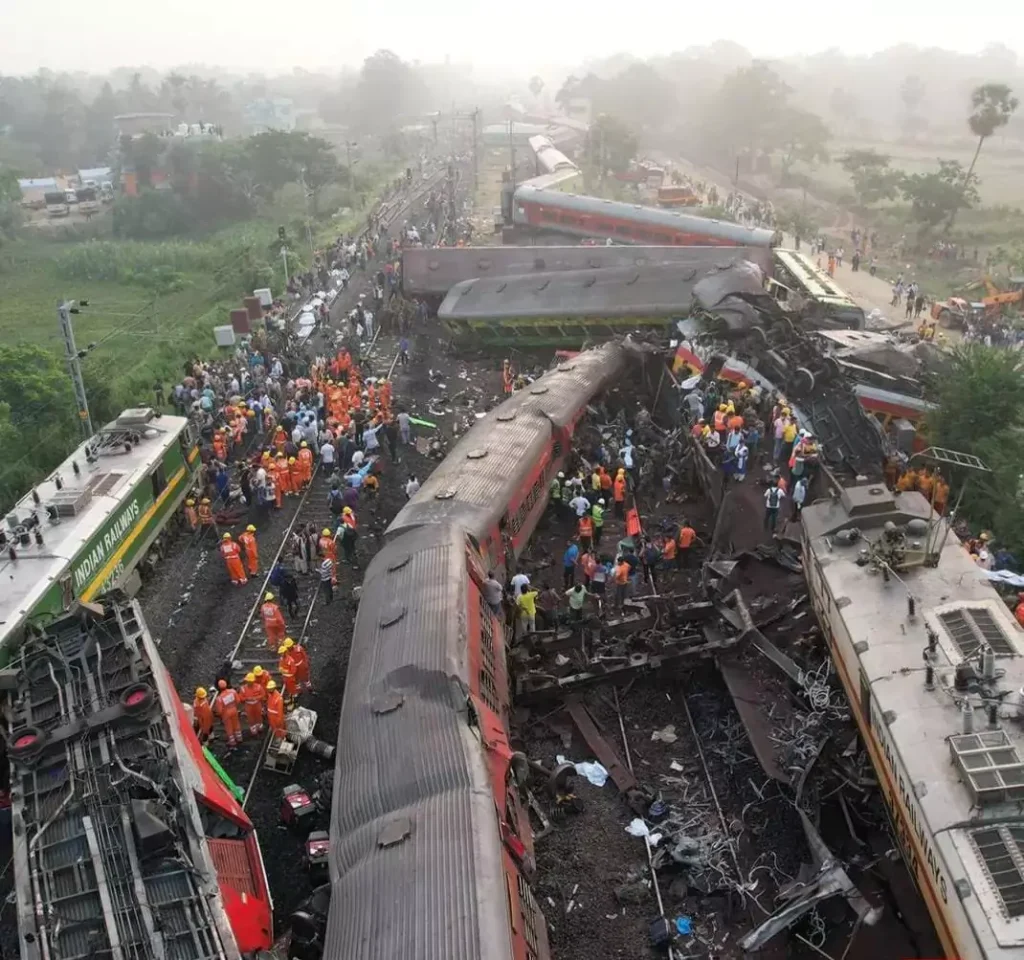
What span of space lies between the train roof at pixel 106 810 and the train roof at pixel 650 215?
93.7 ft

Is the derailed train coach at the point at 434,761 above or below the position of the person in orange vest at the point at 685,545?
above

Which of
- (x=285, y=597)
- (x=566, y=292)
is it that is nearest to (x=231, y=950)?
(x=285, y=597)

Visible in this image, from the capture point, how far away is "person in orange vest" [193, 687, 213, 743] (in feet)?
40.3

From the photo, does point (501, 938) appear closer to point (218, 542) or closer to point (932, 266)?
point (218, 542)

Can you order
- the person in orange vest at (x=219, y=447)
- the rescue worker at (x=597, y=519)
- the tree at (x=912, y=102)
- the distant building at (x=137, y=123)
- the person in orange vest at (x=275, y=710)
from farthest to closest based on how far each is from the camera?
the tree at (x=912, y=102) < the distant building at (x=137, y=123) < the person in orange vest at (x=219, y=447) < the rescue worker at (x=597, y=519) < the person in orange vest at (x=275, y=710)

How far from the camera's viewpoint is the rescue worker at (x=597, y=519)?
16375 millimetres

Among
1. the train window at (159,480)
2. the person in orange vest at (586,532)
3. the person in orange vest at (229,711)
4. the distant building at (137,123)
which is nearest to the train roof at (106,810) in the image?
the person in orange vest at (229,711)

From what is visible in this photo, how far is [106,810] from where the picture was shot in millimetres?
8289

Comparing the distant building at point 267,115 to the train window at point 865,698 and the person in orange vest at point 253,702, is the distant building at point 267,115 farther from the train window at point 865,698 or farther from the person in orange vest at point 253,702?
the train window at point 865,698

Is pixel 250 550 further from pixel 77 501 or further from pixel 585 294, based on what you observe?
pixel 585 294

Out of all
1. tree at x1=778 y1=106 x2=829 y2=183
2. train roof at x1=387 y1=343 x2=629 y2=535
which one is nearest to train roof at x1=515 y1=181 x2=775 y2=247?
train roof at x1=387 y1=343 x2=629 y2=535

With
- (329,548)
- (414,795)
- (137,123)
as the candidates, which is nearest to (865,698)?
(414,795)

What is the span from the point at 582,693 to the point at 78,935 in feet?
23.2

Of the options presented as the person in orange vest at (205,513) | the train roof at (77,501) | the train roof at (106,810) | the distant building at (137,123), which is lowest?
the distant building at (137,123)
